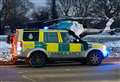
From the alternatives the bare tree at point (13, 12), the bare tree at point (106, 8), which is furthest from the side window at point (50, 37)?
the bare tree at point (13, 12)

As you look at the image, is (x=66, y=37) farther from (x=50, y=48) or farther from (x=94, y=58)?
(x=94, y=58)

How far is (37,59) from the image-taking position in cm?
1984

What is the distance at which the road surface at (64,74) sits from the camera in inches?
595

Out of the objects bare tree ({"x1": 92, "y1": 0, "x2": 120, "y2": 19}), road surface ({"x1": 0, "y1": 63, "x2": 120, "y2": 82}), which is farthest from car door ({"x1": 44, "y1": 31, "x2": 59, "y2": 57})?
bare tree ({"x1": 92, "y1": 0, "x2": 120, "y2": 19})

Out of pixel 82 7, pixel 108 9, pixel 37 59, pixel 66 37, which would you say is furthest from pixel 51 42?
pixel 82 7

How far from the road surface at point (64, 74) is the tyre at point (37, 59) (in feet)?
0.86

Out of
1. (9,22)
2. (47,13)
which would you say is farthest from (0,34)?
(47,13)

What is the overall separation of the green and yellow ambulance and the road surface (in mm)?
435

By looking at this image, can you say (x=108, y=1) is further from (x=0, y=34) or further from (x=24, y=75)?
(x=24, y=75)

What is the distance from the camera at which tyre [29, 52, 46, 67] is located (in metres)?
19.8

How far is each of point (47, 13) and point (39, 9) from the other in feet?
Result: 4.23

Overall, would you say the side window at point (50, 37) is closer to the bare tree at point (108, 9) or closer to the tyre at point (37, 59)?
the tyre at point (37, 59)

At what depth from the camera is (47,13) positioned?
1599 inches

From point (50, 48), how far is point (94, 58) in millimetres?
1910
